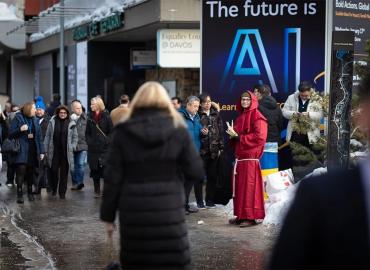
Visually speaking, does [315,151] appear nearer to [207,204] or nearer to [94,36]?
[207,204]

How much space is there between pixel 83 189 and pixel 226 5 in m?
4.77

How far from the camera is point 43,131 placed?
569 inches

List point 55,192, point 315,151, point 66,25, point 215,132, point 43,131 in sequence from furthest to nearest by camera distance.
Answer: point 66,25 < point 43,131 < point 55,192 < point 215,132 < point 315,151

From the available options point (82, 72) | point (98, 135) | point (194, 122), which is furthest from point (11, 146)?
point (82, 72)

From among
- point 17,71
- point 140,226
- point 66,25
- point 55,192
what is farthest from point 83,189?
point 17,71

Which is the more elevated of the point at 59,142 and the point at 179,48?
the point at 179,48

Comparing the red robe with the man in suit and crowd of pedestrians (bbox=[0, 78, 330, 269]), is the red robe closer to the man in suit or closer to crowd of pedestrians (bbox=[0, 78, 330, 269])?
crowd of pedestrians (bbox=[0, 78, 330, 269])

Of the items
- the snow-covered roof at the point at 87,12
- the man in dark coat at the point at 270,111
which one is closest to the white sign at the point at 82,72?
the snow-covered roof at the point at 87,12

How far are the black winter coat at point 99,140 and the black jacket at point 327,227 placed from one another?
10.9m

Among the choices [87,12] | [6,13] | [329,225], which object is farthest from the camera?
[6,13]

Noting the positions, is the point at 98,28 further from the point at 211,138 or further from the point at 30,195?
the point at 211,138

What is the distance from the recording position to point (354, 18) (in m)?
11.0

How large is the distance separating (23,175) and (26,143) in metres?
0.55

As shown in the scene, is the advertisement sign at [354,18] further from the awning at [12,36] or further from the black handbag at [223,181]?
the awning at [12,36]
